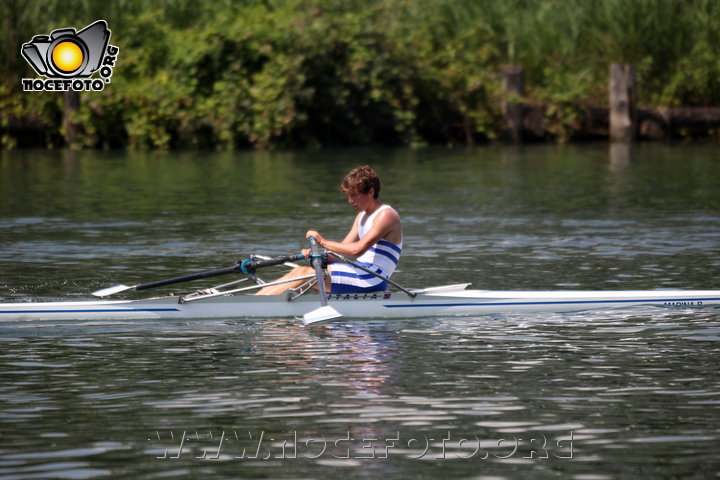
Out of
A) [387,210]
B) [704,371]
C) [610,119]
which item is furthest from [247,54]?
[704,371]

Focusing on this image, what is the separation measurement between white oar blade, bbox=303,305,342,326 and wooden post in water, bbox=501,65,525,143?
26073mm

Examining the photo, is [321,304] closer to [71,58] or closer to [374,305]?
[374,305]

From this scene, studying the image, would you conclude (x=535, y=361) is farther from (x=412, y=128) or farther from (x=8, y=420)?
(x=412, y=128)

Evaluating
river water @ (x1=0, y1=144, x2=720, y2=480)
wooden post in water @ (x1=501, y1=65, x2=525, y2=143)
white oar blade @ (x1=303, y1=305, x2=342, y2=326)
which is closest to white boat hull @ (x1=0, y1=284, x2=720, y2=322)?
river water @ (x1=0, y1=144, x2=720, y2=480)

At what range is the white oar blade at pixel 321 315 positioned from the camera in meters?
11.4

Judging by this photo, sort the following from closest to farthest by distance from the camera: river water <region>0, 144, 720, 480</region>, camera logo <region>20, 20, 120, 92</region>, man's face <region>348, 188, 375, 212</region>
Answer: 1. river water <region>0, 144, 720, 480</region>
2. man's face <region>348, 188, 375, 212</region>
3. camera logo <region>20, 20, 120, 92</region>

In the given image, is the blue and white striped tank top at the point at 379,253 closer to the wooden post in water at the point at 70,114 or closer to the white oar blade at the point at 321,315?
the white oar blade at the point at 321,315

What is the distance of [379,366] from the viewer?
9.95m

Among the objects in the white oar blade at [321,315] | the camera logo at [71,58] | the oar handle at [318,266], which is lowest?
the white oar blade at [321,315]

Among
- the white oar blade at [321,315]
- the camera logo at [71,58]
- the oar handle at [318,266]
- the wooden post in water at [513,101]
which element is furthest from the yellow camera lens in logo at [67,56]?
the white oar blade at [321,315]

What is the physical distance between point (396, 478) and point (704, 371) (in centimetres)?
348

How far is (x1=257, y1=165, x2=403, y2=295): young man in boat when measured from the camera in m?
11.9

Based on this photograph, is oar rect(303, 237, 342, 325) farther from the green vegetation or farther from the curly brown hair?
the green vegetation

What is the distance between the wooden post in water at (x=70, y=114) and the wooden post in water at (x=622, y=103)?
15.3m
